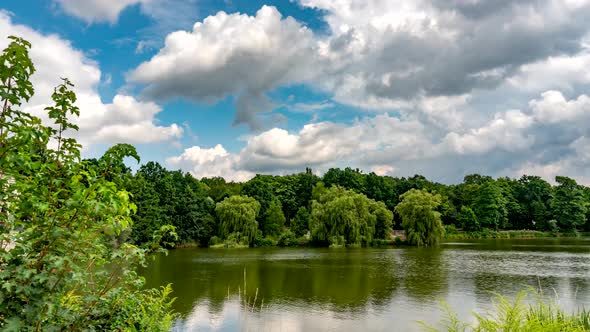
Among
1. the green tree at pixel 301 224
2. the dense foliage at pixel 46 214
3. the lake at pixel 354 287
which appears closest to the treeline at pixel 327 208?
the green tree at pixel 301 224

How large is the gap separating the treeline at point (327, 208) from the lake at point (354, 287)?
9.47 metres

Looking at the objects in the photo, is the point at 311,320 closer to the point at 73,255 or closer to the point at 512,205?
the point at 73,255

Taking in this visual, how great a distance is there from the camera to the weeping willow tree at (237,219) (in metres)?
41.6

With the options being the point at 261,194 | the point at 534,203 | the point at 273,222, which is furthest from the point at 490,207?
the point at 261,194

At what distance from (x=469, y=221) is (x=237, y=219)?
104 ft

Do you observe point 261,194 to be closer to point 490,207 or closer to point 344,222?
point 344,222

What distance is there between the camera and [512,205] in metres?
60.9

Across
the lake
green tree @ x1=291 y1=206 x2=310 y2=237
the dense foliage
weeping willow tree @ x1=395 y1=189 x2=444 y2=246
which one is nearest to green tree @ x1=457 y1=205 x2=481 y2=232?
weeping willow tree @ x1=395 y1=189 x2=444 y2=246

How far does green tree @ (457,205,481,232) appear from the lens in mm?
55141

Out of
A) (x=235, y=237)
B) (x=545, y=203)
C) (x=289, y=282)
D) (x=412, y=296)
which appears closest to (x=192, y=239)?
(x=235, y=237)

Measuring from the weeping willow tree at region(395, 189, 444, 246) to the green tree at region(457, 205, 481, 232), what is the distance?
17.7 metres

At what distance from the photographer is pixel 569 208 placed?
58.4m

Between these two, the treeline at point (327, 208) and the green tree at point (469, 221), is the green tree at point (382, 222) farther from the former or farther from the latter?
the green tree at point (469, 221)

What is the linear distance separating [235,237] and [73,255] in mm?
39361
